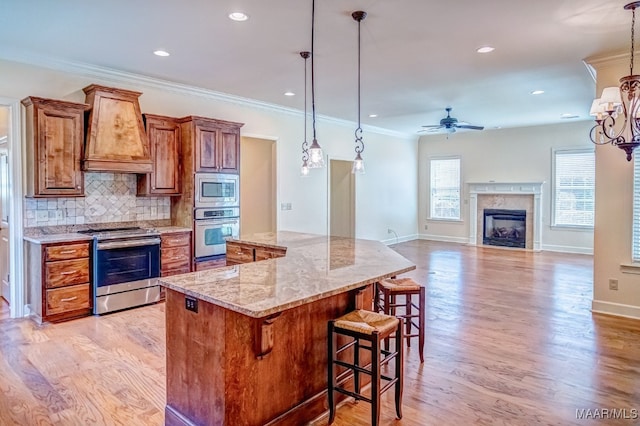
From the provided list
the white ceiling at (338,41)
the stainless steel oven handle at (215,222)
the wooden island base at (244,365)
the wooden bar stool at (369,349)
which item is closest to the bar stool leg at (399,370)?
the wooden bar stool at (369,349)

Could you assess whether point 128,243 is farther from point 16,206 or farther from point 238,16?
point 238,16

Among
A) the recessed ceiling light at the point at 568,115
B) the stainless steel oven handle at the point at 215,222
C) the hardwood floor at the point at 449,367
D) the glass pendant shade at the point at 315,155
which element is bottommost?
the hardwood floor at the point at 449,367

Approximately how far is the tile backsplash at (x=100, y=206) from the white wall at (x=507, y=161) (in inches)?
294

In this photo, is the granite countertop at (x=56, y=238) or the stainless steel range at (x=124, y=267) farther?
the stainless steel range at (x=124, y=267)

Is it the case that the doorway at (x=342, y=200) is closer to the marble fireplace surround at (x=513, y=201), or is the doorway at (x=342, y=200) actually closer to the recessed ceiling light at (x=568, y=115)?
the marble fireplace surround at (x=513, y=201)

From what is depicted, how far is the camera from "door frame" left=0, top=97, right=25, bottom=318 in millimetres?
4316

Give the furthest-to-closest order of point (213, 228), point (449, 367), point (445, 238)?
1. point (445, 238)
2. point (213, 228)
3. point (449, 367)

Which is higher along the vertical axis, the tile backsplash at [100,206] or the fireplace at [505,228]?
the tile backsplash at [100,206]

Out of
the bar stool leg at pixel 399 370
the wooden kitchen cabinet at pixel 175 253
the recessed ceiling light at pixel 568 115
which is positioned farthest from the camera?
the recessed ceiling light at pixel 568 115

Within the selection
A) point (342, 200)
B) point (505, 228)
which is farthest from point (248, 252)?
point (505, 228)

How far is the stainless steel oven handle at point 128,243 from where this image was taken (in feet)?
14.5

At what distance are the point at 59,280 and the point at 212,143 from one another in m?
2.44

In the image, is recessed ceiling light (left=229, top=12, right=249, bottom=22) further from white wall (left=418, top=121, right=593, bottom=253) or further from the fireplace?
the fireplace

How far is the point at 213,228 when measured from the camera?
5.50 meters
